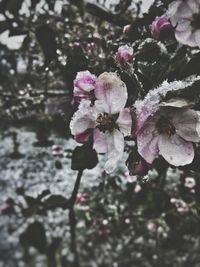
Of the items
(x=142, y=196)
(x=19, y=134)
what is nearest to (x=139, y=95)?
(x=142, y=196)

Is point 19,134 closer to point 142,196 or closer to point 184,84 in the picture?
point 142,196

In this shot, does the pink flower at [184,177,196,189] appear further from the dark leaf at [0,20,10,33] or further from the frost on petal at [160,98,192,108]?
the frost on petal at [160,98,192,108]

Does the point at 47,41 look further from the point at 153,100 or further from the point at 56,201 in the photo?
the point at 153,100

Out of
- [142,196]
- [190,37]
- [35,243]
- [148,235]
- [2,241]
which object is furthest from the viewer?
[2,241]

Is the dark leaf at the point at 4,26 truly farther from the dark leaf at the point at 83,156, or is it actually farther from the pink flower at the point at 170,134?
the pink flower at the point at 170,134

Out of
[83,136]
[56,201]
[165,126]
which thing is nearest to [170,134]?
[165,126]

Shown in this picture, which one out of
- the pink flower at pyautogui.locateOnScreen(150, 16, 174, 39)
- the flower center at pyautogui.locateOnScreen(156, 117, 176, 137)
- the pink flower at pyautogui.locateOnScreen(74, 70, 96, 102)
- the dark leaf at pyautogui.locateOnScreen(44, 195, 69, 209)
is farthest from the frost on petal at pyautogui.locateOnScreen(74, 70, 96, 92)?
the dark leaf at pyautogui.locateOnScreen(44, 195, 69, 209)
